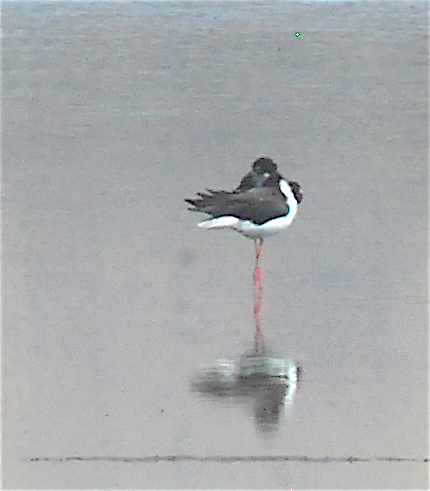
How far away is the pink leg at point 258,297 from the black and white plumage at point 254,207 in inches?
3.7

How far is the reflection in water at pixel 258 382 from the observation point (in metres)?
5.97

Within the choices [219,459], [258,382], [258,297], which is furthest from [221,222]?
[219,459]

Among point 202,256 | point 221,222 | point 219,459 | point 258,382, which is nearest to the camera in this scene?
point 219,459

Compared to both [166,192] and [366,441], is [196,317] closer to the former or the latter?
[366,441]

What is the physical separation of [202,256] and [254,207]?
44 cm

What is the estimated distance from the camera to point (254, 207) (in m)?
7.98

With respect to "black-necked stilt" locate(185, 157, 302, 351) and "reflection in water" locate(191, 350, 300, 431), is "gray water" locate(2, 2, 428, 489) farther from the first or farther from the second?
"black-necked stilt" locate(185, 157, 302, 351)

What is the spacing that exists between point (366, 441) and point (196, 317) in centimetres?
175

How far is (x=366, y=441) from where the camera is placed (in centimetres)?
558

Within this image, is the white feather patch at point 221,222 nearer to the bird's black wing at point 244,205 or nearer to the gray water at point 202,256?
the bird's black wing at point 244,205

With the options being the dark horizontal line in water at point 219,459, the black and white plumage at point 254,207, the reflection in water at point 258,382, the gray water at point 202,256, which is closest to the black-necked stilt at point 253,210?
the black and white plumage at point 254,207

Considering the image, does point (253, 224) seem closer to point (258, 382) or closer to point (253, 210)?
point (253, 210)

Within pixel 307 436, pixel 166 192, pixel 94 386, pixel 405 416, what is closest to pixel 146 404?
pixel 94 386

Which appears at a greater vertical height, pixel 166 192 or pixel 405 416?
pixel 166 192
